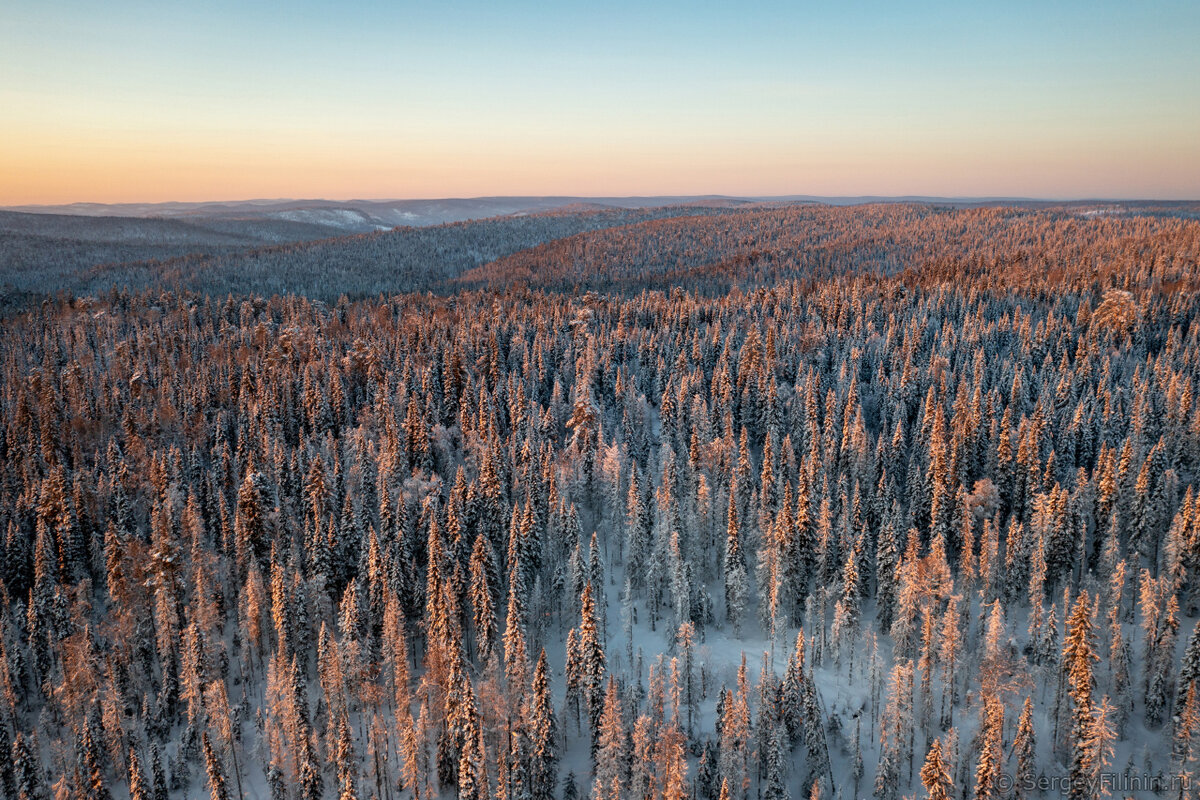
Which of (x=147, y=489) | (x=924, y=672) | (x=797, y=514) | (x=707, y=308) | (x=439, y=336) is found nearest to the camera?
(x=924, y=672)

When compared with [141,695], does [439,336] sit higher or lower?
higher

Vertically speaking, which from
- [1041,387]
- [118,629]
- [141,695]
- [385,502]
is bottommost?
[141,695]

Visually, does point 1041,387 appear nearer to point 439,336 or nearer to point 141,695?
point 439,336

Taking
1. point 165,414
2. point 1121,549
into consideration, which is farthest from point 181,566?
point 1121,549

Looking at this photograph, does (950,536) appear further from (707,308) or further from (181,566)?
(707,308)

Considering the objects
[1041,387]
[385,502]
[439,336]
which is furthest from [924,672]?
[439,336]

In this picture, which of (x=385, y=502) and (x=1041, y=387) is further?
(x=1041, y=387)

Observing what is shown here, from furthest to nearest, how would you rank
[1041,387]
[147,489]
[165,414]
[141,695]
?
1. [165,414]
2. [1041,387]
3. [147,489]
4. [141,695]
